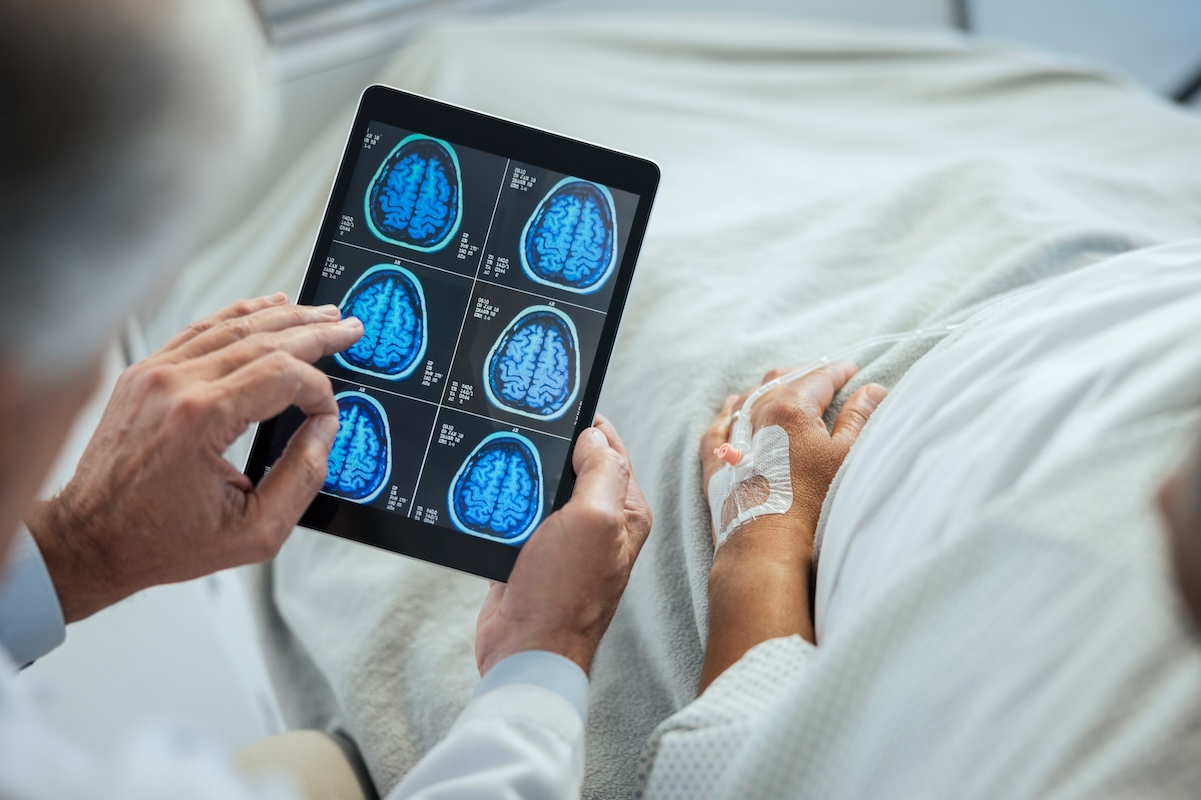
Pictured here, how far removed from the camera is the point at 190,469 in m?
0.79

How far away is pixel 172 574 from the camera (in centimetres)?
83

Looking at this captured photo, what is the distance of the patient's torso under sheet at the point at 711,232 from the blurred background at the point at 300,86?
15 cm

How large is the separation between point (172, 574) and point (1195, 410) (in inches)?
31.7

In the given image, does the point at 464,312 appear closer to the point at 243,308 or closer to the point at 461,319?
the point at 461,319

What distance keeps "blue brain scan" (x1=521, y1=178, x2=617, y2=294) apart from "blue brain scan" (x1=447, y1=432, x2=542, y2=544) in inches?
6.7

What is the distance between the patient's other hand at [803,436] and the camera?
0.90 meters

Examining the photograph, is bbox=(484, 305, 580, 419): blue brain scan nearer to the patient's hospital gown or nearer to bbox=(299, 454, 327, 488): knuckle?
bbox=(299, 454, 327, 488): knuckle

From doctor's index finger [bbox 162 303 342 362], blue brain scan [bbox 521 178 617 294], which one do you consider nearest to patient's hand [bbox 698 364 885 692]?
blue brain scan [bbox 521 178 617 294]

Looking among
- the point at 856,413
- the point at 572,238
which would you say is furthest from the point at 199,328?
the point at 856,413

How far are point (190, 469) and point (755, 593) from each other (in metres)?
0.50

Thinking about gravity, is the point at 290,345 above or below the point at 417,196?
below

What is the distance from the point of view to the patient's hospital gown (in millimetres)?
531

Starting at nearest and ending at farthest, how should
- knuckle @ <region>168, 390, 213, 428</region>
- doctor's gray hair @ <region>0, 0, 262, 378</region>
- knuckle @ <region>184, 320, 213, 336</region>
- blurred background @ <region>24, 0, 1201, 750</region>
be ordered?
doctor's gray hair @ <region>0, 0, 262, 378</region>
knuckle @ <region>168, 390, 213, 428</region>
knuckle @ <region>184, 320, 213, 336</region>
blurred background @ <region>24, 0, 1201, 750</region>

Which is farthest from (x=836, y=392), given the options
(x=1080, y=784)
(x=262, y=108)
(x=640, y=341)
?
(x=262, y=108)
